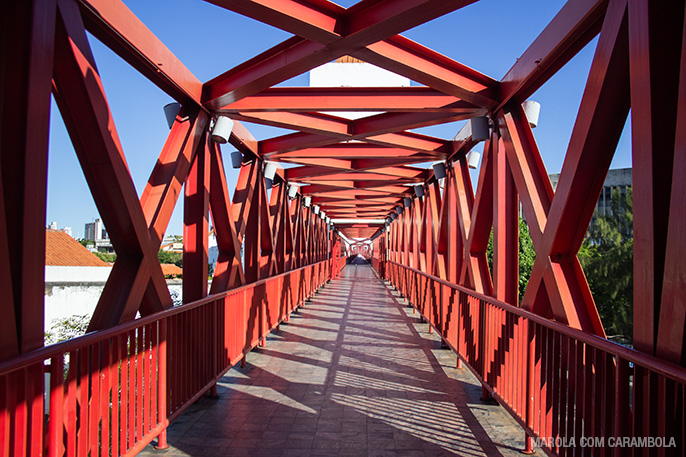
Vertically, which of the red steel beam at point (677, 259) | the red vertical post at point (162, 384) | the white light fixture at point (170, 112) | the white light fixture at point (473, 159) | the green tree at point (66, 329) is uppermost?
the white light fixture at point (170, 112)

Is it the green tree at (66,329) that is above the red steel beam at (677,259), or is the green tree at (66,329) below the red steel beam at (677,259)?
below

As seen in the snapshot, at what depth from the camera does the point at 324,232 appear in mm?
25406

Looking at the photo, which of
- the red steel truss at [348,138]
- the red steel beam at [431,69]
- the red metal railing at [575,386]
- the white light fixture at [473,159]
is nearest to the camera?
the red metal railing at [575,386]

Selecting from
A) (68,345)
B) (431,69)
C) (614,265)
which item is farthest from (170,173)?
(614,265)

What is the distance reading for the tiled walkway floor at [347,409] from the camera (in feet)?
12.5

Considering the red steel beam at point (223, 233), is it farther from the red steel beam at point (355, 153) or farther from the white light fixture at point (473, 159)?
the white light fixture at point (473, 159)

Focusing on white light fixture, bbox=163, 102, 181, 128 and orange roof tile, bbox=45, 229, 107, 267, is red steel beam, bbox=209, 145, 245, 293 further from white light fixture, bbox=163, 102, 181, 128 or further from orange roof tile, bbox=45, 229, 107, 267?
orange roof tile, bbox=45, 229, 107, 267

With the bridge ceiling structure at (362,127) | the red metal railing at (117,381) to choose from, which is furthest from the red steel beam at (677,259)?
the red metal railing at (117,381)

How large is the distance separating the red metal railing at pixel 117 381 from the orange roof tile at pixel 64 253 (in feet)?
89.0

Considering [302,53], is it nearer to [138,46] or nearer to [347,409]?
[138,46]

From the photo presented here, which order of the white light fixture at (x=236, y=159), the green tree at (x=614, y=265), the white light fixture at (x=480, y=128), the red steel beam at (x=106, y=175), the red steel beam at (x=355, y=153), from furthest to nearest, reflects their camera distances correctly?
1. the green tree at (x=614, y=265)
2. the red steel beam at (x=355, y=153)
3. the white light fixture at (x=236, y=159)
4. the white light fixture at (x=480, y=128)
5. the red steel beam at (x=106, y=175)

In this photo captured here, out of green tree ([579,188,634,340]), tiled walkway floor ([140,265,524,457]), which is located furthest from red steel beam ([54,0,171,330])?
green tree ([579,188,634,340])

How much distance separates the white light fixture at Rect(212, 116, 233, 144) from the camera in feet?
17.9

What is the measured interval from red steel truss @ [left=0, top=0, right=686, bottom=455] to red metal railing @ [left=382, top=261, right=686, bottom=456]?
0.01m
